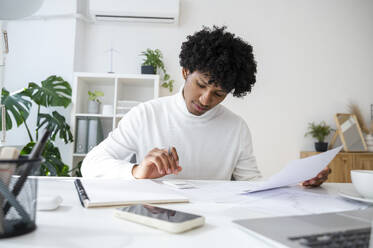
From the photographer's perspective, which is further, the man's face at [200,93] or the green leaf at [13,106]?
the green leaf at [13,106]

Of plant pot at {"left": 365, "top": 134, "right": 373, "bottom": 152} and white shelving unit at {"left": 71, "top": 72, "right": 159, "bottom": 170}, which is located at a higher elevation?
white shelving unit at {"left": 71, "top": 72, "right": 159, "bottom": 170}

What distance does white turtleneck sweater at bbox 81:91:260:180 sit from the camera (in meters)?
1.36

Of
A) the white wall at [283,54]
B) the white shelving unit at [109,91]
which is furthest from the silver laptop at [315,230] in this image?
the white wall at [283,54]

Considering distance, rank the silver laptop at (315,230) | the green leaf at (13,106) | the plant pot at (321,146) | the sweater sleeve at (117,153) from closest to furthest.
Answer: the silver laptop at (315,230) < the sweater sleeve at (117,153) < the green leaf at (13,106) < the plant pot at (321,146)

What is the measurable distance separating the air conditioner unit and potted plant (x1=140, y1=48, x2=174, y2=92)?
0.39 m

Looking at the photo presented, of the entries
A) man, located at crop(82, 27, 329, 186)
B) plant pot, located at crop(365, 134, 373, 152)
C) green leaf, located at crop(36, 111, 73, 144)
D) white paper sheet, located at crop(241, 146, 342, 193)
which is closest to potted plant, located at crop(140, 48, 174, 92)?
green leaf, located at crop(36, 111, 73, 144)

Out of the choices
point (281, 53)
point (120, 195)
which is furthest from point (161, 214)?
point (281, 53)

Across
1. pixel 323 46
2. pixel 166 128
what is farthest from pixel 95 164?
pixel 323 46

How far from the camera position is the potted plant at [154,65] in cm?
297

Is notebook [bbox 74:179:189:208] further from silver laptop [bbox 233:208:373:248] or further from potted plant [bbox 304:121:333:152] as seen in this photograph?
potted plant [bbox 304:121:333:152]

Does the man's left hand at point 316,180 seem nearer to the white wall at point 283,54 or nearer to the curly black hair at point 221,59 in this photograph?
the curly black hair at point 221,59

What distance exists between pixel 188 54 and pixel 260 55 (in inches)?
86.9

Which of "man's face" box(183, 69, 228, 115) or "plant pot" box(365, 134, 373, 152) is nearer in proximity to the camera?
"man's face" box(183, 69, 228, 115)

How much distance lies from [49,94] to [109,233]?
264 centimetres
